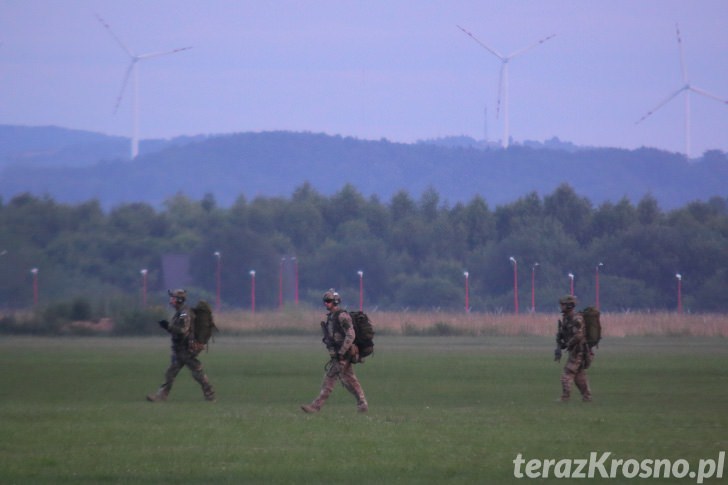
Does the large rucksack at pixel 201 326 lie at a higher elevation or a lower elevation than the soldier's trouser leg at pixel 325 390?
higher

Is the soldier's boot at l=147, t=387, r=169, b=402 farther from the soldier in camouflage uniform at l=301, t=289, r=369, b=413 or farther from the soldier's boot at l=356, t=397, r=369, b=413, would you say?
the soldier's boot at l=356, t=397, r=369, b=413

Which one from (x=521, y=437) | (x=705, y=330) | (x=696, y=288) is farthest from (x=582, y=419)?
(x=696, y=288)

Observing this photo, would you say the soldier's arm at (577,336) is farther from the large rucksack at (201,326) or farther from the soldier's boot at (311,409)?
the large rucksack at (201,326)

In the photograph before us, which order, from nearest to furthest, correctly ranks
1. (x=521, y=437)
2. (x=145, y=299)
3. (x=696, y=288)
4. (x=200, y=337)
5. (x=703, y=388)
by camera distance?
(x=521, y=437) → (x=200, y=337) → (x=703, y=388) → (x=145, y=299) → (x=696, y=288)

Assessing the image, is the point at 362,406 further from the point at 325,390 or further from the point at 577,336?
the point at 577,336

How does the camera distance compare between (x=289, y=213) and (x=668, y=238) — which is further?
(x=289, y=213)

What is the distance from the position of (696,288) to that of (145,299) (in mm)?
62147

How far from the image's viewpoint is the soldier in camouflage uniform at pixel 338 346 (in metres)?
20.3

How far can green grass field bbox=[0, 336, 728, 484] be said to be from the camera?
14695mm

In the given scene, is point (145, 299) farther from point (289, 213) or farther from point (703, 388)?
point (289, 213)

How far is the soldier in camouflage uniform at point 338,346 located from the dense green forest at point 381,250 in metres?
77.7

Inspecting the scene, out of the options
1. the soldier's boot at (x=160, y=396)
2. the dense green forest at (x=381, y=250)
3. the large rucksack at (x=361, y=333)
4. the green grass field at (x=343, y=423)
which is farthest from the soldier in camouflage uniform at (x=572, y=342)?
the dense green forest at (x=381, y=250)

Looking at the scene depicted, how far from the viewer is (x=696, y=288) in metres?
117

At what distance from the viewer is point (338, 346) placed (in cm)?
2041
